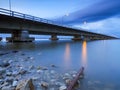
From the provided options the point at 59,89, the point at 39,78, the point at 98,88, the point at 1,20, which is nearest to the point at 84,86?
the point at 98,88

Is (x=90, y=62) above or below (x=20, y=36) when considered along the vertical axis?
below

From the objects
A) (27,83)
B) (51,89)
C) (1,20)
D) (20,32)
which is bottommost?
(51,89)

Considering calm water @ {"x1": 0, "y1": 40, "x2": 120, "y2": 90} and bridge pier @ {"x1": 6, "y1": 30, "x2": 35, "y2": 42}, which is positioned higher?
bridge pier @ {"x1": 6, "y1": 30, "x2": 35, "y2": 42}

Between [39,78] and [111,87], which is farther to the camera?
[39,78]

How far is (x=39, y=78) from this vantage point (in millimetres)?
4605

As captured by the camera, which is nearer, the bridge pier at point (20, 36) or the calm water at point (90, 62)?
the calm water at point (90, 62)

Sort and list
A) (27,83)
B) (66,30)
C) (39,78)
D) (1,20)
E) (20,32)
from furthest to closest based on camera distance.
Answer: (66,30) → (20,32) → (1,20) → (39,78) → (27,83)

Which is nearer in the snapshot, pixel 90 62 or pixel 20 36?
pixel 90 62

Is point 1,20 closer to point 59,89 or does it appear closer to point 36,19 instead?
point 36,19

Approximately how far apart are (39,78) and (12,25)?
2765 centimetres

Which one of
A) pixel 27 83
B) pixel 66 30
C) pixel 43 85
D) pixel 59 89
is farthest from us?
pixel 66 30

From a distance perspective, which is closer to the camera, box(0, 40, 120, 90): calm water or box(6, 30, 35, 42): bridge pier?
box(0, 40, 120, 90): calm water

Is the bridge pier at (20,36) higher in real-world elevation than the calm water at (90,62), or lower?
higher

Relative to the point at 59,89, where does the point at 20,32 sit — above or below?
above
